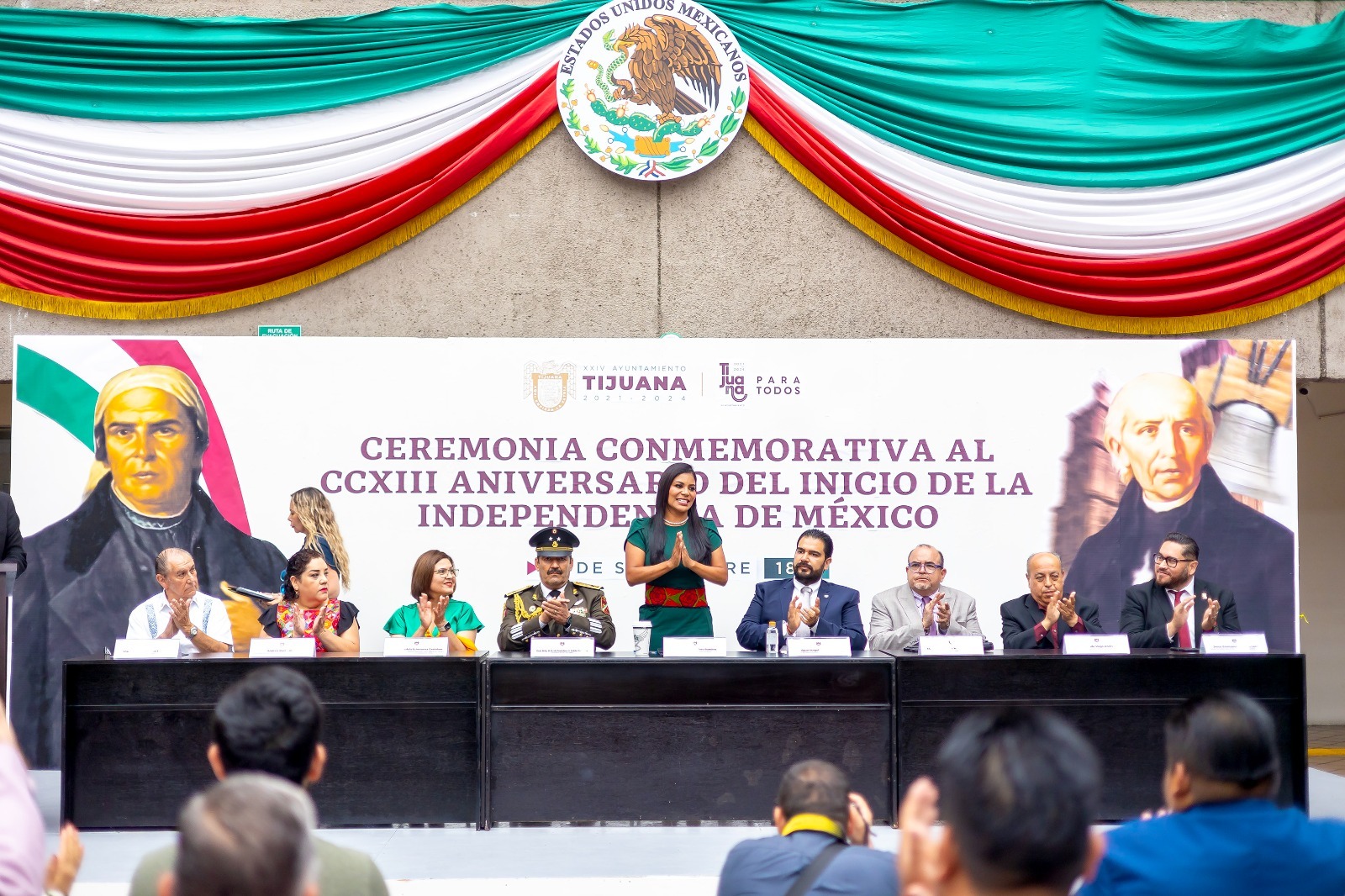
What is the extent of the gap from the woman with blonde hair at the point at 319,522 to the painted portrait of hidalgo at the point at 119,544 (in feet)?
0.59

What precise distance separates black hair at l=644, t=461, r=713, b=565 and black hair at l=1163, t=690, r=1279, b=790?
287cm

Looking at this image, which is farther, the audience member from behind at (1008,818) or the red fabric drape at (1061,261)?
the red fabric drape at (1061,261)

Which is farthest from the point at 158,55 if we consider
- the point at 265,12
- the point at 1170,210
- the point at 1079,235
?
the point at 1170,210

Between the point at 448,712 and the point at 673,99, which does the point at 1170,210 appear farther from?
the point at 448,712

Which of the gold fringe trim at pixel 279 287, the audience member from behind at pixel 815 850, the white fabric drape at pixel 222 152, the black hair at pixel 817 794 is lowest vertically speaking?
the audience member from behind at pixel 815 850

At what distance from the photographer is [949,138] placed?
19.7 ft

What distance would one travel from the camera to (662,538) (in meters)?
4.52

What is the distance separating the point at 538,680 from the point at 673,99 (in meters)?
3.14

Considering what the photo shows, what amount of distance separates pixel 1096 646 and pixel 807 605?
107 centimetres

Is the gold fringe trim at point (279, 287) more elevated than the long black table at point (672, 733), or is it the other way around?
the gold fringe trim at point (279, 287)

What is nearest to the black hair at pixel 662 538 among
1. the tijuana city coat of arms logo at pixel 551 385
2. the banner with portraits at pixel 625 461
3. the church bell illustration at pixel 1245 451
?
the banner with portraits at pixel 625 461

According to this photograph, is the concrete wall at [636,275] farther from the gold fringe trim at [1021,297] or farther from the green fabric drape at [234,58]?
the green fabric drape at [234,58]

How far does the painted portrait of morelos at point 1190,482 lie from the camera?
5.48 metres

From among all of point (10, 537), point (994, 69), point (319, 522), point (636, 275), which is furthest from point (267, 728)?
point (994, 69)
